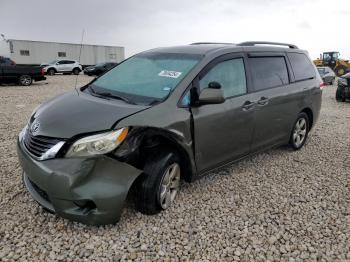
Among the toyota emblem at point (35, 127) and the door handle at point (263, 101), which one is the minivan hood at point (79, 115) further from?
the door handle at point (263, 101)

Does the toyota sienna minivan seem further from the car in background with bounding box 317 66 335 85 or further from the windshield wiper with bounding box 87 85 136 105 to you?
the car in background with bounding box 317 66 335 85

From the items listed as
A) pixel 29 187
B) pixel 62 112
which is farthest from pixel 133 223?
pixel 62 112

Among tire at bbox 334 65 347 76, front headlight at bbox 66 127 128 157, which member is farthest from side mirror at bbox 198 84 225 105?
tire at bbox 334 65 347 76

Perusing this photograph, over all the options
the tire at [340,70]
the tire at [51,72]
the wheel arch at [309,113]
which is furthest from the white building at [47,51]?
the wheel arch at [309,113]

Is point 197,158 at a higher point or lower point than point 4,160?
higher

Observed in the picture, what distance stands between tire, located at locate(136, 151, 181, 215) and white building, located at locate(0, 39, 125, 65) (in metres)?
28.7

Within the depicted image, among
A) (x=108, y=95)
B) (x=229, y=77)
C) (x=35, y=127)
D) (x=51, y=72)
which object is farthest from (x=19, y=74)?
(x=229, y=77)

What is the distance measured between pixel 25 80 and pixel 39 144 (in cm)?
1478

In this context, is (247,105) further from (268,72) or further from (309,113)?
(309,113)

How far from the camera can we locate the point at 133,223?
283 cm

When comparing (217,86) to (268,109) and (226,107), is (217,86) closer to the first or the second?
(226,107)

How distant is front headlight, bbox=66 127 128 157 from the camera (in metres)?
2.43

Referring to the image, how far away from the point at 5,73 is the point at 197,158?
1482 centimetres

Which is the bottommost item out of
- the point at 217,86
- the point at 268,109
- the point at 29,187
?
the point at 29,187
